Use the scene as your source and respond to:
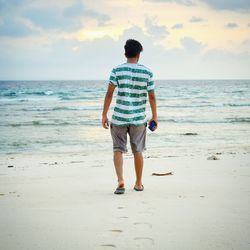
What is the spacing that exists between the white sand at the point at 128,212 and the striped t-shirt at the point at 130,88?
2.96 ft

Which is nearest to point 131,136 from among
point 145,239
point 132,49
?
point 132,49

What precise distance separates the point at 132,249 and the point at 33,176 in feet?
12.1

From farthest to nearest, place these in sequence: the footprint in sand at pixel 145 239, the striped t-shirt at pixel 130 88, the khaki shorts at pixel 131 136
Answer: the khaki shorts at pixel 131 136, the striped t-shirt at pixel 130 88, the footprint in sand at pixel 145 239

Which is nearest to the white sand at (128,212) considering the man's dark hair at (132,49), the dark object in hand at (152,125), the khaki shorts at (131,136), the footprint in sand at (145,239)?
the footprint in sand at (145,239)

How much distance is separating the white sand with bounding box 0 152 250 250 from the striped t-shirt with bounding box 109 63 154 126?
901mm

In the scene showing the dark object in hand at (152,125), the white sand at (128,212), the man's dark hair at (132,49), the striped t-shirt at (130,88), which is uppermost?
the man's dark hair at (132,49)

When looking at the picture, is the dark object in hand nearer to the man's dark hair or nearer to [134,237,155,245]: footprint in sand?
the man's dark hair

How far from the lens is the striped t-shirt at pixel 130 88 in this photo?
4.20m

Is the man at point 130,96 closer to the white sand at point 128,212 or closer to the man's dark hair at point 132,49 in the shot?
the man's dark hair at point 132,49

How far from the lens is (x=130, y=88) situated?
4219 mm

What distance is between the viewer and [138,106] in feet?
14.0

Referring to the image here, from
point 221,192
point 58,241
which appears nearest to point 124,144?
point 221,192

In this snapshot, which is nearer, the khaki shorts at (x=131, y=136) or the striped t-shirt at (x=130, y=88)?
the striped t-shirt at (x=130, y=88)

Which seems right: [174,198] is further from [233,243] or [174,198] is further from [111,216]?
[233,243]
